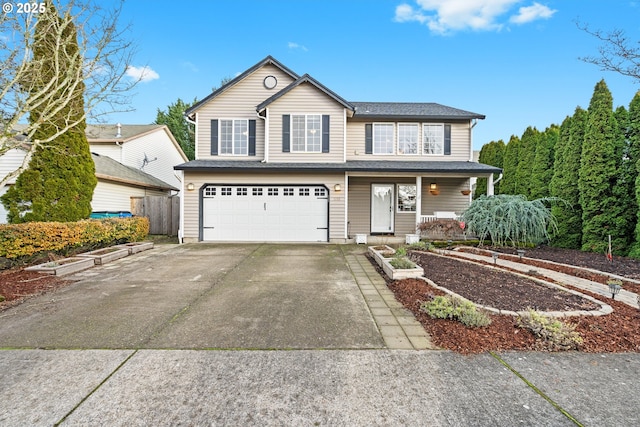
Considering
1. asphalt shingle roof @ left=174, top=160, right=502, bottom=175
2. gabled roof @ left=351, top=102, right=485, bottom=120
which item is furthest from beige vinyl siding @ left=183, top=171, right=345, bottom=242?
gabled roof @ left=351, top=102, right=485, bottom=120

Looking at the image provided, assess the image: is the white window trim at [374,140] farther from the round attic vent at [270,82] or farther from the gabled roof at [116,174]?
the gabled roof at [116,174]

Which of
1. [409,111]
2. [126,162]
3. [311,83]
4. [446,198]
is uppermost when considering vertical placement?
[311,83]

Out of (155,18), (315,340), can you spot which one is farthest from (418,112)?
(315,340)

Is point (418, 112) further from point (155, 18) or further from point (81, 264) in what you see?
point (81, 264)

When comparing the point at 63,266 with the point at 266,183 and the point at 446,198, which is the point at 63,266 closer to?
the point at 266,183

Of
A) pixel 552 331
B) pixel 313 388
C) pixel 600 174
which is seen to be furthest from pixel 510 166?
pixel 313 388

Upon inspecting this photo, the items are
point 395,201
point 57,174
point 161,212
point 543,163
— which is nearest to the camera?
point 57,174

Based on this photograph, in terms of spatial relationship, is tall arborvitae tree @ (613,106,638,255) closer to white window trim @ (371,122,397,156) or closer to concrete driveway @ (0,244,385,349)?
white window trim @ (371,122,397,156)

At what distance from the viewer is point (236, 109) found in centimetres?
1143

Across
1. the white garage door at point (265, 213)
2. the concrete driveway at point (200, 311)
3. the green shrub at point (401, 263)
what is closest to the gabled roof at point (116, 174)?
the white garage door at point (265, 213)

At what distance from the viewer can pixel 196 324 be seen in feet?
11.8

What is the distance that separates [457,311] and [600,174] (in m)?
8.18

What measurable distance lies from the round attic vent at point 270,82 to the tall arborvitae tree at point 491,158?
10.6m

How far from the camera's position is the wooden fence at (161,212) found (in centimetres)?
1366
